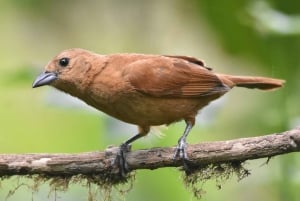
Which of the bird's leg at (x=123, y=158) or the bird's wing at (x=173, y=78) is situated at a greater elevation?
the bird's wing at (x=173, y=78)

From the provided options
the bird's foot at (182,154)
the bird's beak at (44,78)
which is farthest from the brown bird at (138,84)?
the bird's foot at (182,154)

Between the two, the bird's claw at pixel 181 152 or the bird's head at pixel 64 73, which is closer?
the bird's claw at pixel 181 152

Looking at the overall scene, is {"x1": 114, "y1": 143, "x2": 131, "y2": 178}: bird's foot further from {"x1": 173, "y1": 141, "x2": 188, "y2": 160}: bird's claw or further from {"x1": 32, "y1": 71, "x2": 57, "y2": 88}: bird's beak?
{"x1": 32, "y1": 71, "x2": 57, "y2": 88}: bird's beak

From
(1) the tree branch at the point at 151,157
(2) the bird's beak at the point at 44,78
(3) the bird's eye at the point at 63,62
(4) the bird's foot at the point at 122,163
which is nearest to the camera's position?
(1) the tree branch at the point at 151,157

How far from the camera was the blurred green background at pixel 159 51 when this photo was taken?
16.5 ft

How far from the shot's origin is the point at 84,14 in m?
10.4

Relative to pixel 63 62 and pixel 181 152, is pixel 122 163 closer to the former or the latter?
pixel 181 152

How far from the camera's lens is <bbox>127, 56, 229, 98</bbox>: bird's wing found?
477 centimetres

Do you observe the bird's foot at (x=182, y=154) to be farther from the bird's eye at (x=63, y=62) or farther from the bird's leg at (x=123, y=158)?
the bird's eye at (x=63, y=62)

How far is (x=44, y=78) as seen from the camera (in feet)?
15.4

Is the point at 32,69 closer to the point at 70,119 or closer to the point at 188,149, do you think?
the point at 188,149

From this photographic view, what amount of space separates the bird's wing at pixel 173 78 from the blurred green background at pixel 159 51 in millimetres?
212

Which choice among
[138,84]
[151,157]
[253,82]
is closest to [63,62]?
[138,84]

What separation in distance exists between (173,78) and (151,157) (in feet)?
2.25
